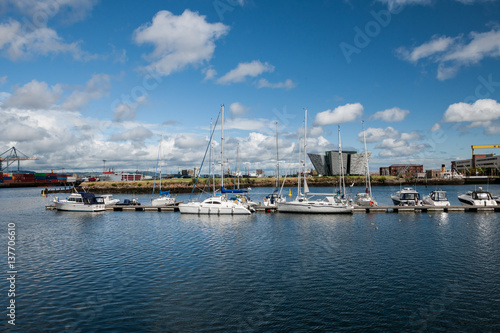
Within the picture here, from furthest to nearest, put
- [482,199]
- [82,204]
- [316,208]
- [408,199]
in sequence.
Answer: [82,204], [408,199], [482,199], [316,208]

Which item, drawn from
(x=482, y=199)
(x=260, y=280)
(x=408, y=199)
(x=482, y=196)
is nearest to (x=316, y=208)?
(x=408, y=199)

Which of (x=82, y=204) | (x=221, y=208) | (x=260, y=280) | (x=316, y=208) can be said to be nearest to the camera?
(x=260, y=280)

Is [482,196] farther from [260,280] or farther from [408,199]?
[260,280]

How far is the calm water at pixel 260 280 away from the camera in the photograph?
15.7 metres

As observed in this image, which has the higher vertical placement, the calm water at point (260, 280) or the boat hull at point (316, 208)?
the boat hull at point (316, 208)

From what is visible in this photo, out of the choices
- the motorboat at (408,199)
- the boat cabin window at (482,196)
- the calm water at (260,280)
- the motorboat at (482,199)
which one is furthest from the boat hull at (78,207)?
the boat cabin window at (482,196)

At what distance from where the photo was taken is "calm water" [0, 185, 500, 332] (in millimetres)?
15695

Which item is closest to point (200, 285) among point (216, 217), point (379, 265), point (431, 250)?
point (379, 265)

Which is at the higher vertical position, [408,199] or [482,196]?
[482,196]

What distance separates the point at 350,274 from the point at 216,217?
1324 inches

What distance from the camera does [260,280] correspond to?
21.6 m

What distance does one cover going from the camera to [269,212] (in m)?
59.2

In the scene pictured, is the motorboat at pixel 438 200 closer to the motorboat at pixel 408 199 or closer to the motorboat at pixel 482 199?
the motorboat at pixel 408 199

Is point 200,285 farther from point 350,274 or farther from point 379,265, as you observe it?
point 379,265
